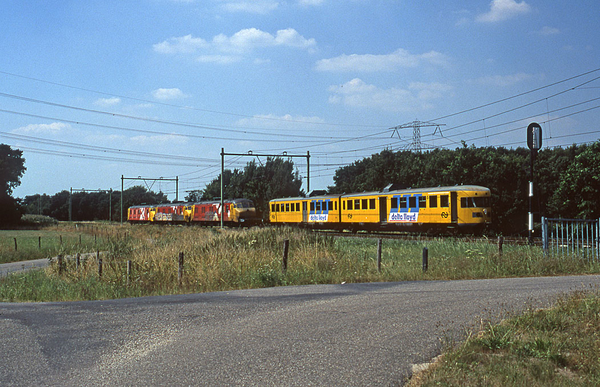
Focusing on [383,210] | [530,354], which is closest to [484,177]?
[383,210]

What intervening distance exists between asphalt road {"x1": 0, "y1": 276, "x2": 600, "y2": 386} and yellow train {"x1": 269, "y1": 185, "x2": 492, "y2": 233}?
18.1m

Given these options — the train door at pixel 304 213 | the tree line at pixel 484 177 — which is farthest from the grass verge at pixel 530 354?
the train door at pixel 304 213

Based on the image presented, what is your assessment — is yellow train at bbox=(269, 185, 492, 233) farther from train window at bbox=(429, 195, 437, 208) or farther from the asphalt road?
the asphalt road

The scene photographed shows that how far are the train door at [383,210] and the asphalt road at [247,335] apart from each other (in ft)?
72.3

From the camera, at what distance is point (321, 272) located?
1453cm

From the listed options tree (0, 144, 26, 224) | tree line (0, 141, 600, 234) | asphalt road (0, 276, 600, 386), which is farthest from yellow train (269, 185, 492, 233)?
tree (0, 144, 26, 224)

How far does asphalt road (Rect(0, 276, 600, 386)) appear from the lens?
19.3 feet

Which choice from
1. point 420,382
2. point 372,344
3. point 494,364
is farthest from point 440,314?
point 420,382

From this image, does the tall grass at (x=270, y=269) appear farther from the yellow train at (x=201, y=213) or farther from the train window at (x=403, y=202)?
the yellow train at (x=201, y=213)

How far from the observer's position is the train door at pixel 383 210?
3312cm

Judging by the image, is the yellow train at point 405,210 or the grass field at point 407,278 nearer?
the grass field at point 407,278

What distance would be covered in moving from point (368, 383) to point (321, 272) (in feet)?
29.7

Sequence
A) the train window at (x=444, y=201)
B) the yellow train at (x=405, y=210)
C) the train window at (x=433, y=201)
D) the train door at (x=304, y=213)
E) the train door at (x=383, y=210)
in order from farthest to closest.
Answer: the train door at (x=304, y=213) → the train door at (x=383, y=210) → the train window at (x=433, y=201) → the train window at (x=444, y=201) → the yellow train at (x=405, y=210)

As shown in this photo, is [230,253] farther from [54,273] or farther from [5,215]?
[5,215]
